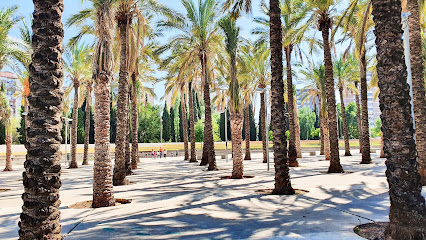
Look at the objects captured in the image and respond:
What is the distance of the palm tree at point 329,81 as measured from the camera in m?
17.2

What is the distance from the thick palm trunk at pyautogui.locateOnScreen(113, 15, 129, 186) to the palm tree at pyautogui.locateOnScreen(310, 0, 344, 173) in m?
10.3

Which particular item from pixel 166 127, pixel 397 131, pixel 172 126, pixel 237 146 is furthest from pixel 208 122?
pixel 166 127

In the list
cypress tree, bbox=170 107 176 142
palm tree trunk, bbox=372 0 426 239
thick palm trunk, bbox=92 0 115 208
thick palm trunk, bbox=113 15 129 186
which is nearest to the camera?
palm tree trunk, bbox=372 0 426 239

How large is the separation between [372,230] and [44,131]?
571 cm

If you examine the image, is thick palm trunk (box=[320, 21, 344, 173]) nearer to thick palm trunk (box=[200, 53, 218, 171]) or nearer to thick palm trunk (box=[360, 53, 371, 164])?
thick palm trunk (box=[360, 53, 371, 164])

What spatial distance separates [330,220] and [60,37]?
6.21 metres

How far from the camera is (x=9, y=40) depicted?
16.6 metres

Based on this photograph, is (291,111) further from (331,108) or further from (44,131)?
(44,131)

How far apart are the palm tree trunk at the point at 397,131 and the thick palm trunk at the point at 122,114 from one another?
1105 centimetres

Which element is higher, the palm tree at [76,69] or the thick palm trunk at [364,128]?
the palm tree at [76,69]

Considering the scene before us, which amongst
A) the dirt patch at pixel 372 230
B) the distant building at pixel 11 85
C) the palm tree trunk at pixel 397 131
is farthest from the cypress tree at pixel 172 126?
the palm tree trunk at pixel 397 131

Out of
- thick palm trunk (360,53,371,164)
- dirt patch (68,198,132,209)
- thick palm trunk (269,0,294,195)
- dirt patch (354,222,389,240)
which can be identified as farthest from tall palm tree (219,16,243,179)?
thick palm trunk (360,53,371,164)

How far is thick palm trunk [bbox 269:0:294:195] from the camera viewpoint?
34.8ft

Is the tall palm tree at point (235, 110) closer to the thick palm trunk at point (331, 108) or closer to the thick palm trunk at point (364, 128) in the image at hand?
the thick palm trunk at point (331, 108)
